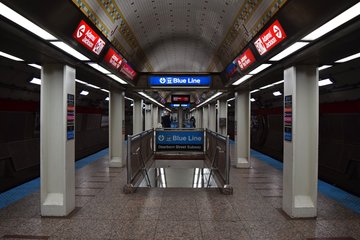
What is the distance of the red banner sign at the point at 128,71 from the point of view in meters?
6.02

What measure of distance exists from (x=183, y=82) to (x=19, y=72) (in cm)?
419

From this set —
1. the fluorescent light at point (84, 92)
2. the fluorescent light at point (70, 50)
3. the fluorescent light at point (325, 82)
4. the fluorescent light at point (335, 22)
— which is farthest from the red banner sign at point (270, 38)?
the fluorescent light at point (84, 92)

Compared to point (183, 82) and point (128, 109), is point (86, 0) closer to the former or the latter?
point (183, 82)

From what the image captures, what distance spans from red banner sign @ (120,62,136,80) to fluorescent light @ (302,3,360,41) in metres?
4.22

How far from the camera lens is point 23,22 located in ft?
8.36

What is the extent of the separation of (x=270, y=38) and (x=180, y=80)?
3985 millimetres

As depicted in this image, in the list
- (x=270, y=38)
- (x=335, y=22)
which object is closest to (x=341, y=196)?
(x=270, y=38)

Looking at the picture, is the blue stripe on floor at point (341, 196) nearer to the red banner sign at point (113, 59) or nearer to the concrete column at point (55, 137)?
the concrete column at point (55, 137)

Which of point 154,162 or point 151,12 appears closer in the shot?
point 151,12

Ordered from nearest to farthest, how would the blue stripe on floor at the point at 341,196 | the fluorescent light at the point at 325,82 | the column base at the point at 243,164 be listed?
1. the blue stripe on floor at the point at 341,196
2. the fluorescent light at the point at 325,82
3. the column base at the point at 243,164

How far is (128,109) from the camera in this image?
16422 mm

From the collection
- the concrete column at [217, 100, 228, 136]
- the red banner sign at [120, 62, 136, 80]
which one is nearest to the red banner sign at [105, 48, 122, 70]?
the red banner sign at [120, 62, 136, 80]

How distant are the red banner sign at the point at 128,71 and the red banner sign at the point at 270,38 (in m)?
3.26

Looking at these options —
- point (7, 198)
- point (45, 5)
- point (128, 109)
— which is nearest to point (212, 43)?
point (45, 5)
